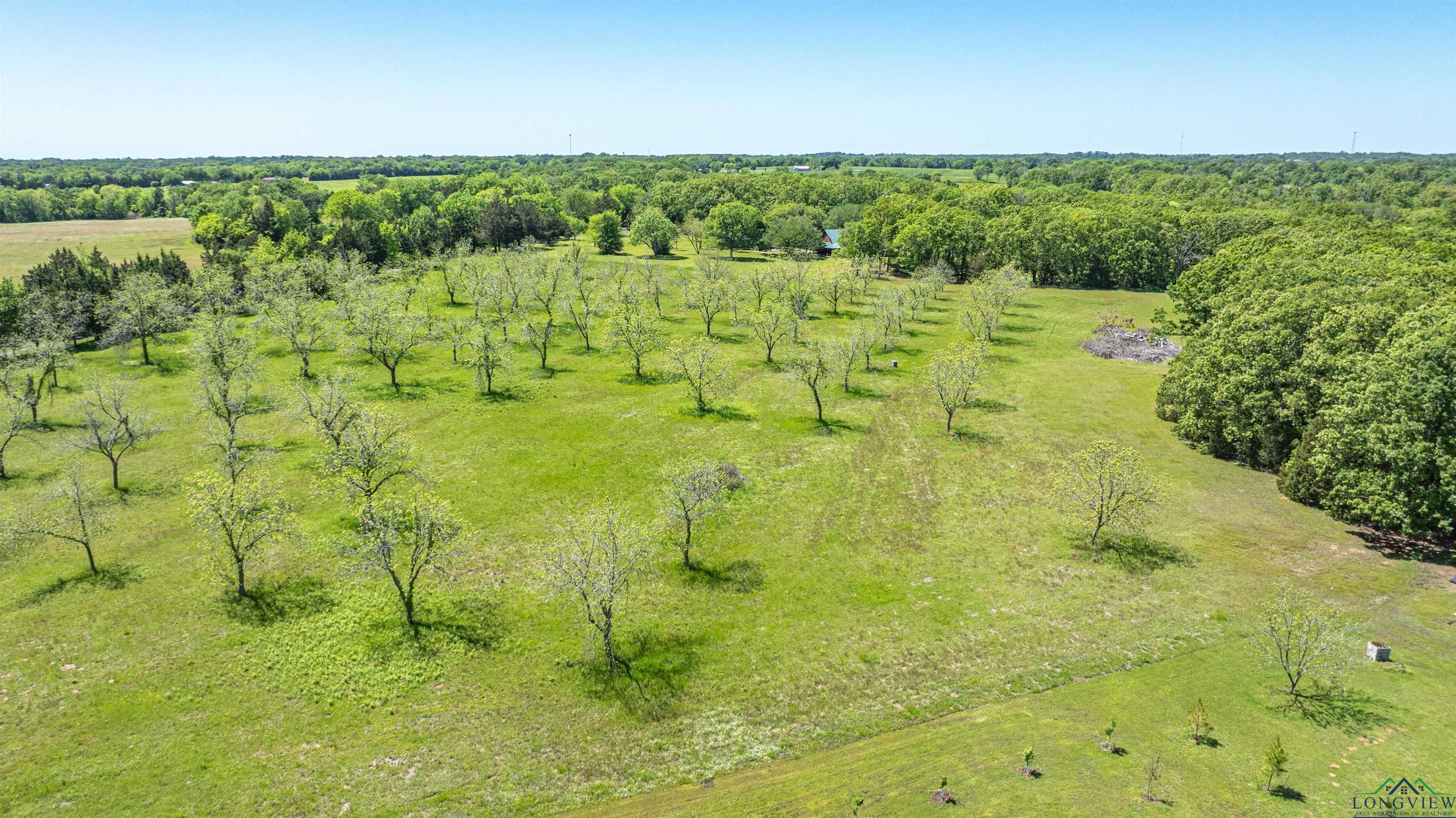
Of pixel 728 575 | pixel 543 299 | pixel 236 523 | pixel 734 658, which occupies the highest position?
pixel 543 299

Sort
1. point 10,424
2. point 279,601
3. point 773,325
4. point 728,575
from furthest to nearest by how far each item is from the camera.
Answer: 1. point 773,325
2. point 10,424
3. point 728,575
4. point 279,601

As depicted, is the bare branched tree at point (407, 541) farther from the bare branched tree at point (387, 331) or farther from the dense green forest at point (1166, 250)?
the dense green forest at point (1166, 250)

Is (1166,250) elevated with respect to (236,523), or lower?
elevated

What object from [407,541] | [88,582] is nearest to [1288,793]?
[407,541]

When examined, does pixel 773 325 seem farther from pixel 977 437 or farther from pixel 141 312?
pixel 141 312

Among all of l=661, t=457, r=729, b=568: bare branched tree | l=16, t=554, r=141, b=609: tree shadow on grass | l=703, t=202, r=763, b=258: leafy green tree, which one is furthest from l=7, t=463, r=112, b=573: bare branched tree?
l=703, t=202, r=763, b=258: leafy green tree

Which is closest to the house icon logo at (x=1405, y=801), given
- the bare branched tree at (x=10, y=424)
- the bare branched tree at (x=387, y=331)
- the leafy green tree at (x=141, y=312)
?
the bare branched tree at (x=387, y=331)
